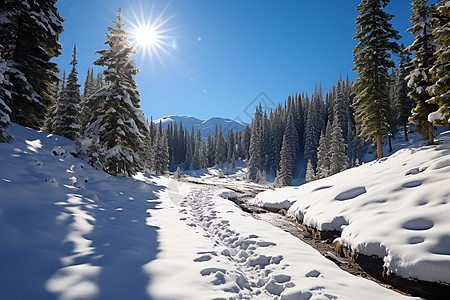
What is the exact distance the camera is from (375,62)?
56.5 ft

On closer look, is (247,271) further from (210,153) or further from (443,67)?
(210,153)

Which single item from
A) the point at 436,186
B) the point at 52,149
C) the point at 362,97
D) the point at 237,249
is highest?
the point at 362,97

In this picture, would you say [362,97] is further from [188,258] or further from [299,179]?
[299,179]

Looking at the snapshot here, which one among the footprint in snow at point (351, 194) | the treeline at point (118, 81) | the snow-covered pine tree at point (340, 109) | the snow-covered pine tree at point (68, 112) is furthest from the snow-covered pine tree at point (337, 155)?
the snow-covered pine tree at point (68, 112)

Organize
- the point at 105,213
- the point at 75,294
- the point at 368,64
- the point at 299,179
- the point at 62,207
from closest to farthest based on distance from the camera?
the point at 75,294 < the point at 62,207 < the point at 105,213 < the point at 368,64 < the point at 299,179

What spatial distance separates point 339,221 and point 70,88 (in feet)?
83.5

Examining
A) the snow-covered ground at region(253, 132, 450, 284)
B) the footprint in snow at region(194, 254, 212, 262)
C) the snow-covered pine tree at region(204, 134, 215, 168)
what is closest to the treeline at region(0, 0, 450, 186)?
the snow-covered ground at region(253, 132, 450, 284)

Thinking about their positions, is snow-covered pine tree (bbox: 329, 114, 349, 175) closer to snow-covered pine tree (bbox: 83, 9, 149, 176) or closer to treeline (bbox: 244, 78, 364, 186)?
treeline (bbox: 244, 78, 364, 186)

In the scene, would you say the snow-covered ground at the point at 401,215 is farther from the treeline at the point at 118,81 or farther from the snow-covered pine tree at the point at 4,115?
the snow-covered pine tree at the point at 4,115

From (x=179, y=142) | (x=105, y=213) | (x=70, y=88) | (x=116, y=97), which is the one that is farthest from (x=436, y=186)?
(x=179, y=142)

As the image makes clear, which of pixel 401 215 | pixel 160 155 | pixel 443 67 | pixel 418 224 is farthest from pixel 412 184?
pixel 160 155

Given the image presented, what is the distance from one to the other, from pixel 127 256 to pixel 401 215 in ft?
25.5

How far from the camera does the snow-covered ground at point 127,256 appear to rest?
3451 mm

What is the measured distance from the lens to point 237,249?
6.51 meters
